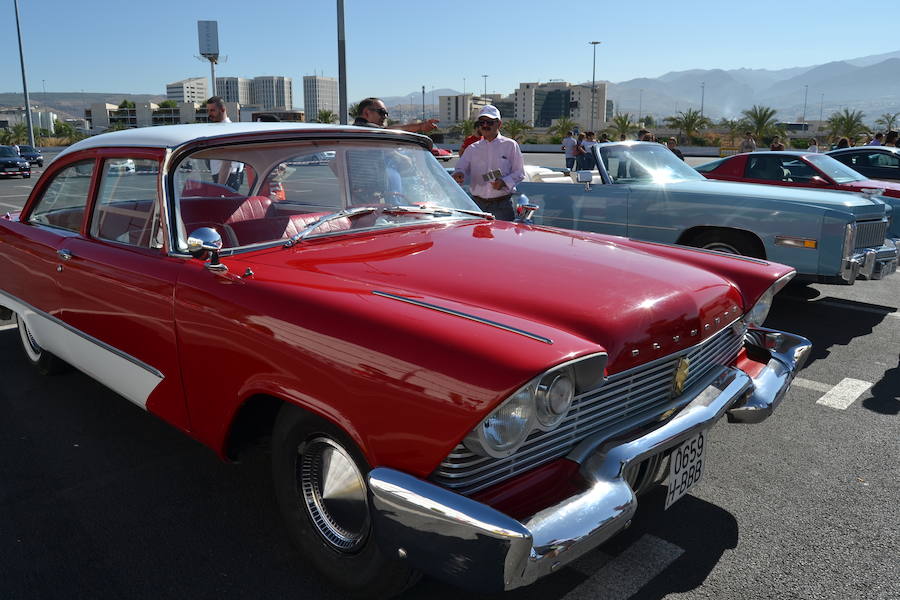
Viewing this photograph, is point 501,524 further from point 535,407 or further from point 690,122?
point 690,122

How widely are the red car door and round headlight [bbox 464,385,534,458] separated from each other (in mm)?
1447

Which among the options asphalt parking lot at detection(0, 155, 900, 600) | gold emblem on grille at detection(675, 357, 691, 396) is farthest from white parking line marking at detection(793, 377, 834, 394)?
gold emblem on grille at detection(675, 357, 691, 396)

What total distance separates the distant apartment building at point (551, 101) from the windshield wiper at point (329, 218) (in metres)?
159

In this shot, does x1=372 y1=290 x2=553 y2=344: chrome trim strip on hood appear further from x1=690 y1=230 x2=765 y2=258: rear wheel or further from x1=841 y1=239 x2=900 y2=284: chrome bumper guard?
x1=841 y1=239 x2=900 y2=284: chrome bumper guard

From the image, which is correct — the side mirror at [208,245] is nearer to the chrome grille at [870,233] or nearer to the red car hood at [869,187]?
the chrome grille at [870,233]

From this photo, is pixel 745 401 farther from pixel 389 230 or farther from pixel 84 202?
pixel 84 202

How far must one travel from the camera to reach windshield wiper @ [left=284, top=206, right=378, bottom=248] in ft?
9.62

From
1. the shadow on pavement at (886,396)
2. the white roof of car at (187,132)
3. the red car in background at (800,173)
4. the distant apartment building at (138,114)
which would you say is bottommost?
the shadow on pavement at (886,396)

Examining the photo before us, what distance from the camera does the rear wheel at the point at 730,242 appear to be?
246 inches

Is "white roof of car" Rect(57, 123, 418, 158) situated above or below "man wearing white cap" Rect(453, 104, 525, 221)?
above

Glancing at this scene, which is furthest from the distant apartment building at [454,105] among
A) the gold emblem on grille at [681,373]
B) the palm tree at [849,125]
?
the gold emblem on grille at [681,373]

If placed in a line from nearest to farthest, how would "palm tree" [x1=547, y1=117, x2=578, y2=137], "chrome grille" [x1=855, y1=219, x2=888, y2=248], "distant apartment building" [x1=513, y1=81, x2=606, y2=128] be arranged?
"chrome grille" [x1=855, y1=219, x2=888, y2=248]
"palm tree" [x1=547, y1=117, x2=578, y2=137]
"distant apartment building" [x1=513, y1=81, x2=606, y2=128]

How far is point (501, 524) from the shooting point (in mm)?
1738

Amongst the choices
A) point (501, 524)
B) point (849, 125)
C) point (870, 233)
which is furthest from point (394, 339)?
point (849, 125)
